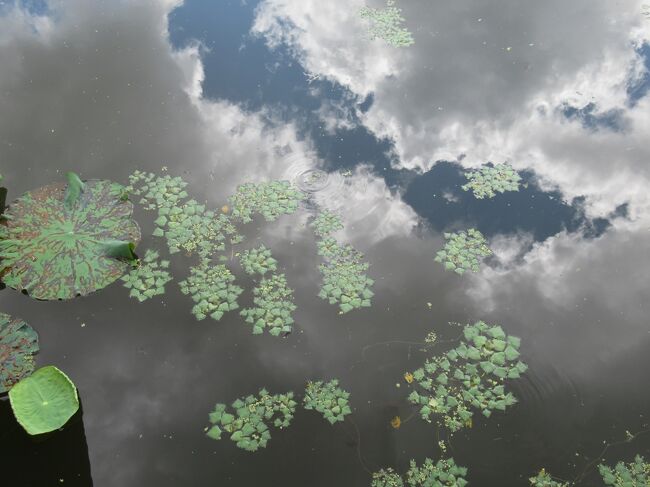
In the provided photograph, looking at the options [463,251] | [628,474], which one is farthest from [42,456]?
[628,474]

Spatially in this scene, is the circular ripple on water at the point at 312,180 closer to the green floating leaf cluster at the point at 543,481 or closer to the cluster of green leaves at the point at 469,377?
the cluster of green leaves at the point at 469,377

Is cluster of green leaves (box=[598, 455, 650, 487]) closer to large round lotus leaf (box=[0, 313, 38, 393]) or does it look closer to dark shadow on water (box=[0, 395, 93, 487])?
dark shadow on water (box=[0, 395, 93, 487])

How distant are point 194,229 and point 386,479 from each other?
245 centimetres

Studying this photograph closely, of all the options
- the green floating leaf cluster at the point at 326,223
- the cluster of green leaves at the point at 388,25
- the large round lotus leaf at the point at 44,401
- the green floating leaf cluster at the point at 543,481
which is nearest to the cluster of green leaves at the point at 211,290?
the green floating leaf cluster at the point at 326,223

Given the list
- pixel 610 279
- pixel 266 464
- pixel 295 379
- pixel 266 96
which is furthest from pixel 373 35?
pixel 266 464

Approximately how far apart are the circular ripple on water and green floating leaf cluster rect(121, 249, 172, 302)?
1403 mm

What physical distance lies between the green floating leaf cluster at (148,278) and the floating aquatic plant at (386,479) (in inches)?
79.7

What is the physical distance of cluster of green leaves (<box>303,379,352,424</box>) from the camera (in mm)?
3293

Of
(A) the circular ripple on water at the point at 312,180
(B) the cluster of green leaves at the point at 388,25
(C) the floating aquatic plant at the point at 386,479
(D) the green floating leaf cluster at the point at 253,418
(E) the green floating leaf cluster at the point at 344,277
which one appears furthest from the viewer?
(B) the cluster of green leaves at the point at 388,25

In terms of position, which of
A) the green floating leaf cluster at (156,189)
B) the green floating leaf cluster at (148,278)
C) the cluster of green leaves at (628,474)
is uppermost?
the green floating leaf cluster at (156,189)

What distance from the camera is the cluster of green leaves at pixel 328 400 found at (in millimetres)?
3293

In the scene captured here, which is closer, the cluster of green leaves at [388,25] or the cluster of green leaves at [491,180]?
the cluster of green leaves at [491,180]

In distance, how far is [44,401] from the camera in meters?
2.88

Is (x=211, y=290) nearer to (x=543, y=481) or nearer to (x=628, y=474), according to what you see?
(x=543, y=481)
